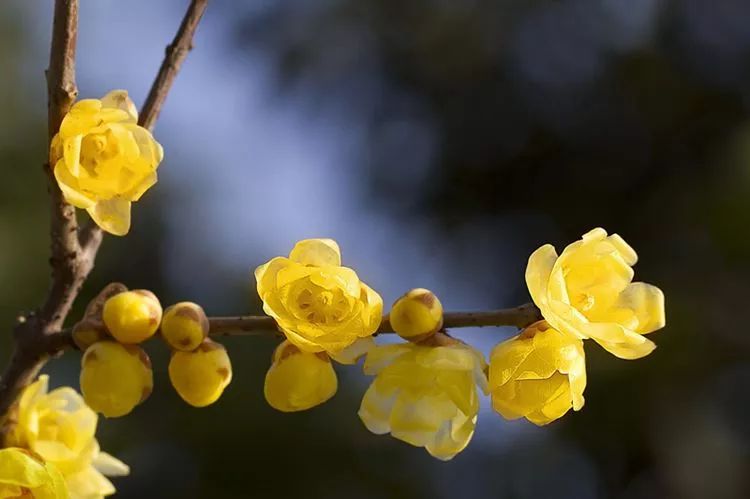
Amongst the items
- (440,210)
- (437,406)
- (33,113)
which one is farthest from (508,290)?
(437,406)

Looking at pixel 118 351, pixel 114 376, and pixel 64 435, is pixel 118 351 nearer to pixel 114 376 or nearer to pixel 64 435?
pixel 114 376

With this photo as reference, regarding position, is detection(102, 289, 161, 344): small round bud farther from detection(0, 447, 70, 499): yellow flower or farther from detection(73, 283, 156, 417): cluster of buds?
detection(0, 447, 70, 499): yellow flower

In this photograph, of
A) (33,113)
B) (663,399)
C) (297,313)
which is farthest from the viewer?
(33,113)

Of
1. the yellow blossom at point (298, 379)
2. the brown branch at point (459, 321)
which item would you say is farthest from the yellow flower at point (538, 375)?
the yellow blossom at point (298, 379)

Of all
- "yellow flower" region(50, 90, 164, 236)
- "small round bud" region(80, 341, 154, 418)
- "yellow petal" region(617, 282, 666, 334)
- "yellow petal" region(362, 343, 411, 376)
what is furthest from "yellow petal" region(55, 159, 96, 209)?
"yellow petal" region(617, 282, 666, 334)

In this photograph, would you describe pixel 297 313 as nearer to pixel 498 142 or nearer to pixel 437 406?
pixel 437 406
